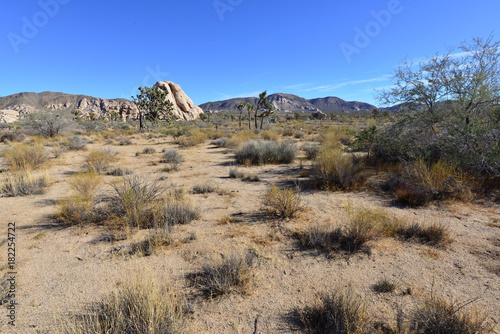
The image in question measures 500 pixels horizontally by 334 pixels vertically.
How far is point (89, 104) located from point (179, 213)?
17011 cm

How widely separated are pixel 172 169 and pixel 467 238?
850 cm

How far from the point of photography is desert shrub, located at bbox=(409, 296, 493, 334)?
6.42ft

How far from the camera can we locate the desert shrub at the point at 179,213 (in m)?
4.42

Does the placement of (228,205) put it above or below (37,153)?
below

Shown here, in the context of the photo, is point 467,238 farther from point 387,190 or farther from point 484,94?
point 484,94

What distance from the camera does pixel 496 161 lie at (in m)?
5.51

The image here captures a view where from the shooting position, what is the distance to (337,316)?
216 centimetres

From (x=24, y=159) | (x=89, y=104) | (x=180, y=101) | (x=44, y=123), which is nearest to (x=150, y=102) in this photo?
(x=44, y=123)

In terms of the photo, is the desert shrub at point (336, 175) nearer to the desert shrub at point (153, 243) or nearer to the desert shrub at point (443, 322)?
the desert shrub at point (443, 322)

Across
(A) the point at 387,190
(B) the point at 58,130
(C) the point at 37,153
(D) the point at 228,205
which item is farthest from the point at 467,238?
(B) the point at 58,130

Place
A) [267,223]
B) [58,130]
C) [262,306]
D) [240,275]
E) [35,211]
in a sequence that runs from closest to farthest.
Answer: [262,306], [240,275], [267,223], [35,211], [58,130]

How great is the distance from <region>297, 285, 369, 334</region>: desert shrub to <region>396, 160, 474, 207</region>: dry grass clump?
3823 millimetres

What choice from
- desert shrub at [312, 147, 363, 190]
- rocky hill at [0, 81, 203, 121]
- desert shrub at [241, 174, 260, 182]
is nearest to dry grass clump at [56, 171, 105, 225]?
desert shrub at [241, 174, 260, 182]

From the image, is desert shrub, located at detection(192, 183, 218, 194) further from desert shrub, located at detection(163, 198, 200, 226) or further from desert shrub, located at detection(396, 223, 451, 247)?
desert shrub, located at detection(396, 223, 451, 247)
